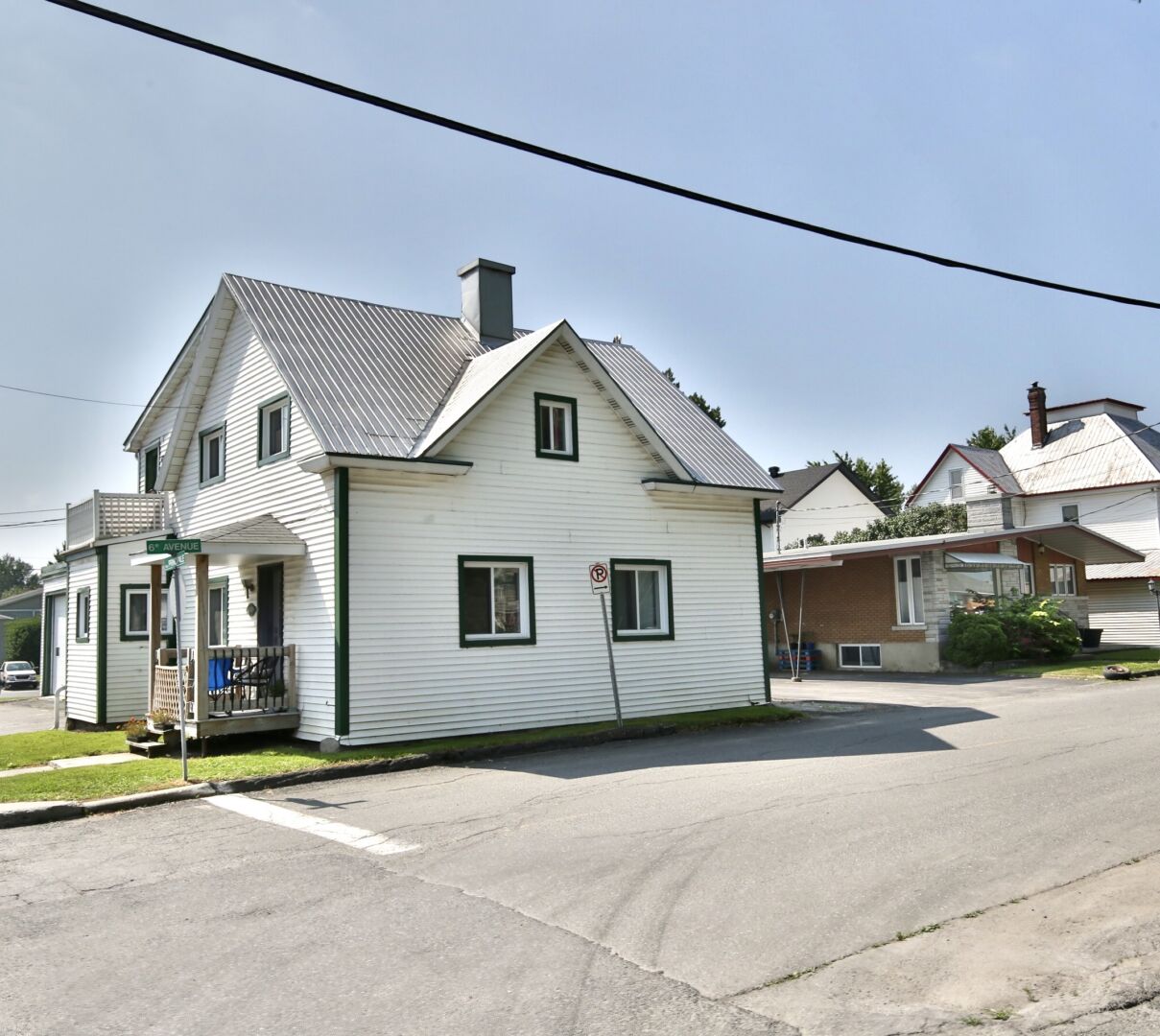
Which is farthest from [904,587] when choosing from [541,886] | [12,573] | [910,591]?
[12,573]

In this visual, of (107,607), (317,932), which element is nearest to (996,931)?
(317,932)

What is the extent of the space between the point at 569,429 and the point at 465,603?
11.5ft

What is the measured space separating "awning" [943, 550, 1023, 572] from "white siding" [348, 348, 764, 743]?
35.6ft

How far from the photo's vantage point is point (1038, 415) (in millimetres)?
50031

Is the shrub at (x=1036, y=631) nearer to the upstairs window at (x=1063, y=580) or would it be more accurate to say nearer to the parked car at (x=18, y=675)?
the upstairs window at (x=1063, y=580)

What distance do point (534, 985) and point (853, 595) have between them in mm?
26275

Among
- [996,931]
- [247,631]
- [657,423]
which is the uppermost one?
[657,423]

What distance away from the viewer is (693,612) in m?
18.3

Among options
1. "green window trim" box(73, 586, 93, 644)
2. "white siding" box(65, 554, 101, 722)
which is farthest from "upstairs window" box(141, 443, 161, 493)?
"green window trim" box(73, 586, 93, 644)

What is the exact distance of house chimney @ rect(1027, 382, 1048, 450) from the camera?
164 feet

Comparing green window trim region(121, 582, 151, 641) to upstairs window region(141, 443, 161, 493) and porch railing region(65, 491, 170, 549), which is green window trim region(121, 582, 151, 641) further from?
upstairs window region(141, 443, 161, 493)

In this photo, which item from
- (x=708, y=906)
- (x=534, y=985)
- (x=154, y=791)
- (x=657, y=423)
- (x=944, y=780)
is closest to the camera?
(x=534, y=985)

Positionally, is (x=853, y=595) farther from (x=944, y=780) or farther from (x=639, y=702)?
(x=944, y=780)

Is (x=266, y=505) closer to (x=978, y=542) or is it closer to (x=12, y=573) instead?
(x=978, y=542)
